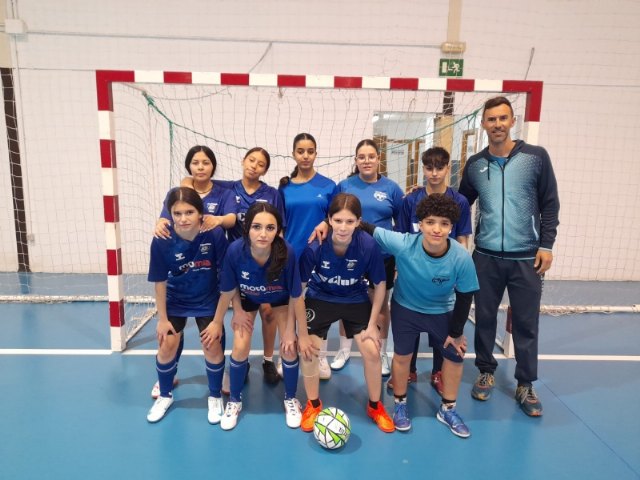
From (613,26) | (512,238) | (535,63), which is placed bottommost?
(512,238)

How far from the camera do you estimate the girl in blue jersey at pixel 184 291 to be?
7.91 ft

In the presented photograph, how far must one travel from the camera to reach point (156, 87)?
207 inches

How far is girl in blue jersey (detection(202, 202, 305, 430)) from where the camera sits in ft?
7.38

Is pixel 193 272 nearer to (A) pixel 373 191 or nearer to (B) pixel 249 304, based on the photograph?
(B) pixel 249 304

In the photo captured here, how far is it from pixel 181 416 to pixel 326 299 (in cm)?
116

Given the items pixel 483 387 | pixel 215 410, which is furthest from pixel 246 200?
pixel 483 387

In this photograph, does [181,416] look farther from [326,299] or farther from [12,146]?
[12,146]

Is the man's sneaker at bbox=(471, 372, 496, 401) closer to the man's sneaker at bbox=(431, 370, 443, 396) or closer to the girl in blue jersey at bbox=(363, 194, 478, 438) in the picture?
the man's sneaker at bbox=(431, 370, 443, 396)

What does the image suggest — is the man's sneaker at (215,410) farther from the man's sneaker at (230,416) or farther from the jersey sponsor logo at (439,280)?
the jersey sponsor logo at (439,280)

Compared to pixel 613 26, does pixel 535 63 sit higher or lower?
lower

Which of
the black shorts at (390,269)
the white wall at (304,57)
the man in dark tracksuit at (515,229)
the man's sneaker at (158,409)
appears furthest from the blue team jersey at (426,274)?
the white wall at (304,57)

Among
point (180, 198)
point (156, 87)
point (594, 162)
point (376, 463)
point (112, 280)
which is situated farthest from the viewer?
point (594, 162)

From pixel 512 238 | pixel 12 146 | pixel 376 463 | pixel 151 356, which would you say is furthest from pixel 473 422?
pixel 12 146

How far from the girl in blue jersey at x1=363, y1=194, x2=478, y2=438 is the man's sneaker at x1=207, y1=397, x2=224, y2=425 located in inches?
42.1
